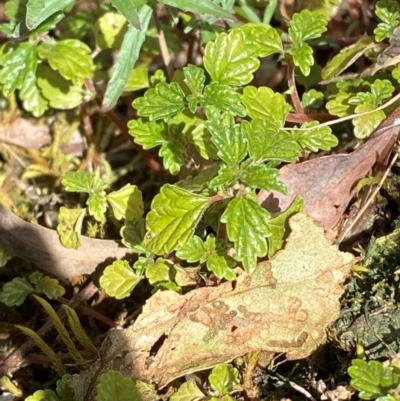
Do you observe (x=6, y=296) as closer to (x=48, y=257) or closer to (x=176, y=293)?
(x=48, y=257)

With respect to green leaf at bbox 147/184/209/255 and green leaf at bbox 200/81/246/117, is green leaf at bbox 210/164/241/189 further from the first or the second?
green leaf at bbox 200/81/246/117

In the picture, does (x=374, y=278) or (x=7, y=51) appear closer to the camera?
(x=374, y=278)

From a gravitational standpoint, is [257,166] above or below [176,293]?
above

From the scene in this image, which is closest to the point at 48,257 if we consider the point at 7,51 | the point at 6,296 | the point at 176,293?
the point at 6,296

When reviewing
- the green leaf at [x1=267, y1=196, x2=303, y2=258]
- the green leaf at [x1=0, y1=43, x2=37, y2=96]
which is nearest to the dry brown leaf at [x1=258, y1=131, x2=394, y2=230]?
the green leaf at [x1=267, y1=196, x2=303, y2=258]

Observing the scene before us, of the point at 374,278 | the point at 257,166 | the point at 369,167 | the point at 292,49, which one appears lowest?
the point at 374,278

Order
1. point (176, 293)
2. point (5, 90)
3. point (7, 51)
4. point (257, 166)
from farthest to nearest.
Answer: point (7, 51) < point (5, 90) < point (176, 293) < point (257, 166)
